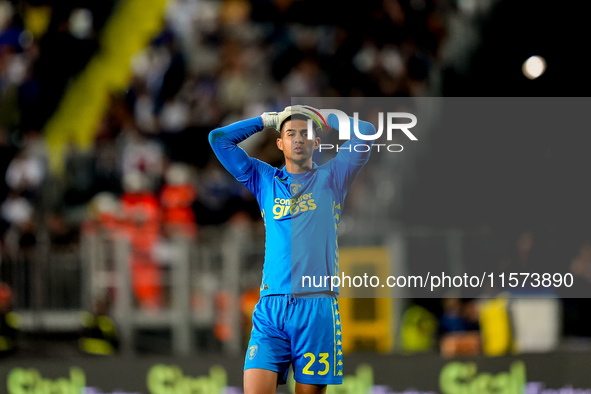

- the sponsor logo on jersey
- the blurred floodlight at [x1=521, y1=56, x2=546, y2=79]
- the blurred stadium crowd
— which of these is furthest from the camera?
the blurred stadium crowd

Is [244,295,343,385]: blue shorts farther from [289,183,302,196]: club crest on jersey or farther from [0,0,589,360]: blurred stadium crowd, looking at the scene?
[0,0,589,360]: blurred stadium crowd

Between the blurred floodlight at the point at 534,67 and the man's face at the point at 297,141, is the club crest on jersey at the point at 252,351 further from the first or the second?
the blurred floodlight at the point at 534,67

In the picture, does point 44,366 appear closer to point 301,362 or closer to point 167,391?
point 167,391

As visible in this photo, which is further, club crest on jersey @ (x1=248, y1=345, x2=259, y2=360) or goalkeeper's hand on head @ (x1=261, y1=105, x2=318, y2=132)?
goalkeeper's hand on head @ (x1=261, y1=105, x2=318, y2=132)

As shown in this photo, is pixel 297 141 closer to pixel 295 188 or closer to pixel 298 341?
pixel 295 188

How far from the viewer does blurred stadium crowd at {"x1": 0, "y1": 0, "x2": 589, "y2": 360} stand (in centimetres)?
901

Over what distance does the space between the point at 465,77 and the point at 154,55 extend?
15.3 ft

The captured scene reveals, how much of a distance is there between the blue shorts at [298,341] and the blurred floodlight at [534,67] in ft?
14.5

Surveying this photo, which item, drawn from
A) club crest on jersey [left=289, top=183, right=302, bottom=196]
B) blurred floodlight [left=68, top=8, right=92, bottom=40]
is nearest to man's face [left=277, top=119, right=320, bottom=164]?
club crest on jersey [left=289, top=183, right=302, bottom=196]

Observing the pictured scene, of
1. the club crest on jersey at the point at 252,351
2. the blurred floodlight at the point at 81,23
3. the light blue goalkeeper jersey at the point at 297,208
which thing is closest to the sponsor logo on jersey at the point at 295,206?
the light blue goalkeeper jersey at the point at 297,208

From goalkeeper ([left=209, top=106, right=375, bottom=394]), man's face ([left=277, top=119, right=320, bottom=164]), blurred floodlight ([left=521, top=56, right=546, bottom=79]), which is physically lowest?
goalkeeper ([left=209, top=106, right=375, bottom=394])

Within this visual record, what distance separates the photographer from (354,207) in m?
6.92

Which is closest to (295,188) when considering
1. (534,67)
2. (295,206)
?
(295,206)

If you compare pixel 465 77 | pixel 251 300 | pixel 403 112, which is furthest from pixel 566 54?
pixel 251 300
